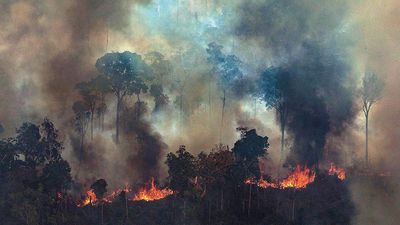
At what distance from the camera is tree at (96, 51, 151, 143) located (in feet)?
352

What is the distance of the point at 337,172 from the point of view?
3969 inches

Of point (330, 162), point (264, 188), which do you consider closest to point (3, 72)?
point (264, 188)

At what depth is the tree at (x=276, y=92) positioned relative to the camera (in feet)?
357

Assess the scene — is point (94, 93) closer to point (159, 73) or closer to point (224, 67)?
point (159, 73)

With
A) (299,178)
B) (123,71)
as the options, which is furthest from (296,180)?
(123,71)

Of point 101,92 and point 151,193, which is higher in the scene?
point 101,92

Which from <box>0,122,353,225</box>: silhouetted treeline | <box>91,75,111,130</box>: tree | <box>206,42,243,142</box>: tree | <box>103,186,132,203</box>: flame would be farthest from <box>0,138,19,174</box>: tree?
<box>206,42,243,142</box>: tree

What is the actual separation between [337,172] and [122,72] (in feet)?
149

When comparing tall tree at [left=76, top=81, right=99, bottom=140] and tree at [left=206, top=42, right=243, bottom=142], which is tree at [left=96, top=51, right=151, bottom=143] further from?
tree at [left=206, top=42, right=243, bottom=142]

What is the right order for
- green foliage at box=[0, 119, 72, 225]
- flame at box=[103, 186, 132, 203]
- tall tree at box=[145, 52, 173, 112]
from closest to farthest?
green foliage at box=[0, 119, 72, 225] < flame at box=[103, 186, 132, 203] < tall tree at box=[145, 52, 173, 112]

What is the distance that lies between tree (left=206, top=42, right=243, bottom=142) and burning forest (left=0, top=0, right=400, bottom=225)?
0.95ft

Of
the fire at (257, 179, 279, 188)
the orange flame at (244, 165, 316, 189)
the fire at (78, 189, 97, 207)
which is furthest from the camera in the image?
the orange flame at (244, 165, 316, 189)

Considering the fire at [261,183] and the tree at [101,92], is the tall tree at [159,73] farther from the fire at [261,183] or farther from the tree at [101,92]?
the fire at [261,183]

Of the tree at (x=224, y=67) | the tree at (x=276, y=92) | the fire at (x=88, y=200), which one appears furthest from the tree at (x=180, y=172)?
the tree at (x=224, y=67)
